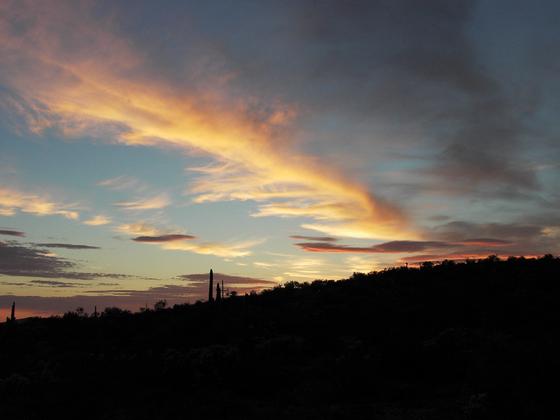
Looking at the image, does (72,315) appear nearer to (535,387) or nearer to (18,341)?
(18,341)

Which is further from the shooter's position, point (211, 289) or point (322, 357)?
point (211, 289)

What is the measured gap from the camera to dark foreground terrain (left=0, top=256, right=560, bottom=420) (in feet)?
48.2

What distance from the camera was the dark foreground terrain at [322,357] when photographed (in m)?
14.7

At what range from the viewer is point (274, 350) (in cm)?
2462

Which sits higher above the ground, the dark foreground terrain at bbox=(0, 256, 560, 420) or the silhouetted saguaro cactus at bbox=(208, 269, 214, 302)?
the silhouetted saguaro cactus at bbox=(208, 269, 214, 302)

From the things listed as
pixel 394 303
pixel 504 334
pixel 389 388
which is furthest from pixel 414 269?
pixel 389 388

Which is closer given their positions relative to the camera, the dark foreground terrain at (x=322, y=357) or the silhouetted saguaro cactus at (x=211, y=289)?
the dark foreground terrain at (x=322, y=357)

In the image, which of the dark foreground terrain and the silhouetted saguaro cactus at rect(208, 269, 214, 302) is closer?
the dark foreground terrain

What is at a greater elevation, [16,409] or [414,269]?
[414,269]

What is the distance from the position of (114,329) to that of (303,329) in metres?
15.6

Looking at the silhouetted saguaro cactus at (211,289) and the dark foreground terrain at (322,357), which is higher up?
the silhouetted saguaro cactus at (211,289)

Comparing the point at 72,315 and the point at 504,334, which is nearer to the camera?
the point at 504,334

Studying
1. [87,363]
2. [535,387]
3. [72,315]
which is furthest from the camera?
[72,315]

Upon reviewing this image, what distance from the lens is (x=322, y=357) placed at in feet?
73.8
